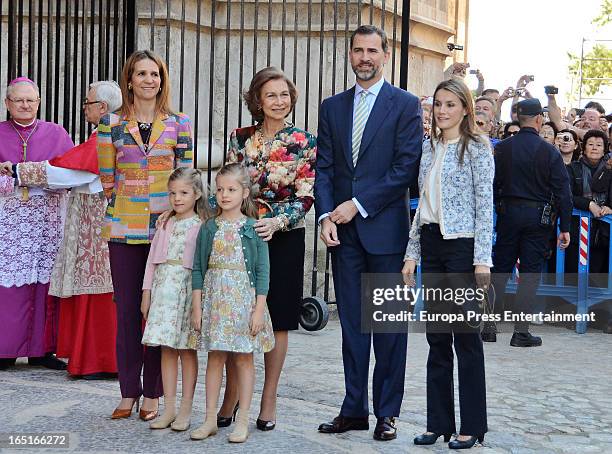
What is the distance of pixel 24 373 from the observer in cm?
734

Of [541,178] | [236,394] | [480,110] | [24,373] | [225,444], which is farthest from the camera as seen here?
[480,110]

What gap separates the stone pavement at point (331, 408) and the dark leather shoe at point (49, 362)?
13 cm

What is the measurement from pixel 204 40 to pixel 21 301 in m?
3.79

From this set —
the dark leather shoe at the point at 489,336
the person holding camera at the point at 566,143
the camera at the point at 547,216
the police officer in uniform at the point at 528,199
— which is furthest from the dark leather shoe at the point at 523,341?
the person holding camera at the point at 566,143

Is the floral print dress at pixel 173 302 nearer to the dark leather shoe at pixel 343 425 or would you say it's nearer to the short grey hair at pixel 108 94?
the dark leather shoe at pixel 343 425

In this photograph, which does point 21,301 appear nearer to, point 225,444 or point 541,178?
point 225,444

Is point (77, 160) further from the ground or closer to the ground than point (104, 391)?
further from the ground

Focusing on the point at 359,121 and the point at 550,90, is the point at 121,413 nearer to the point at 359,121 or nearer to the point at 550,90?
the point at 359,121

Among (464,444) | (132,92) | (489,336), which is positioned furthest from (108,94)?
(489,336)

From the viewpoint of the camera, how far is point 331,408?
645cm

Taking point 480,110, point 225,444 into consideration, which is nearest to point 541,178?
point 480,110

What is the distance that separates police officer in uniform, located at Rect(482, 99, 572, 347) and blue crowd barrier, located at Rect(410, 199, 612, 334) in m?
0.96

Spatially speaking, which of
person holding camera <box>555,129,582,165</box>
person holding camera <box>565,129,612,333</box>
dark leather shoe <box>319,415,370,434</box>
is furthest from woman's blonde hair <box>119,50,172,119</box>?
person holding camera <box>555,129,582,165</box>

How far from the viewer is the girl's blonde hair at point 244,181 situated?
565 centimetres
